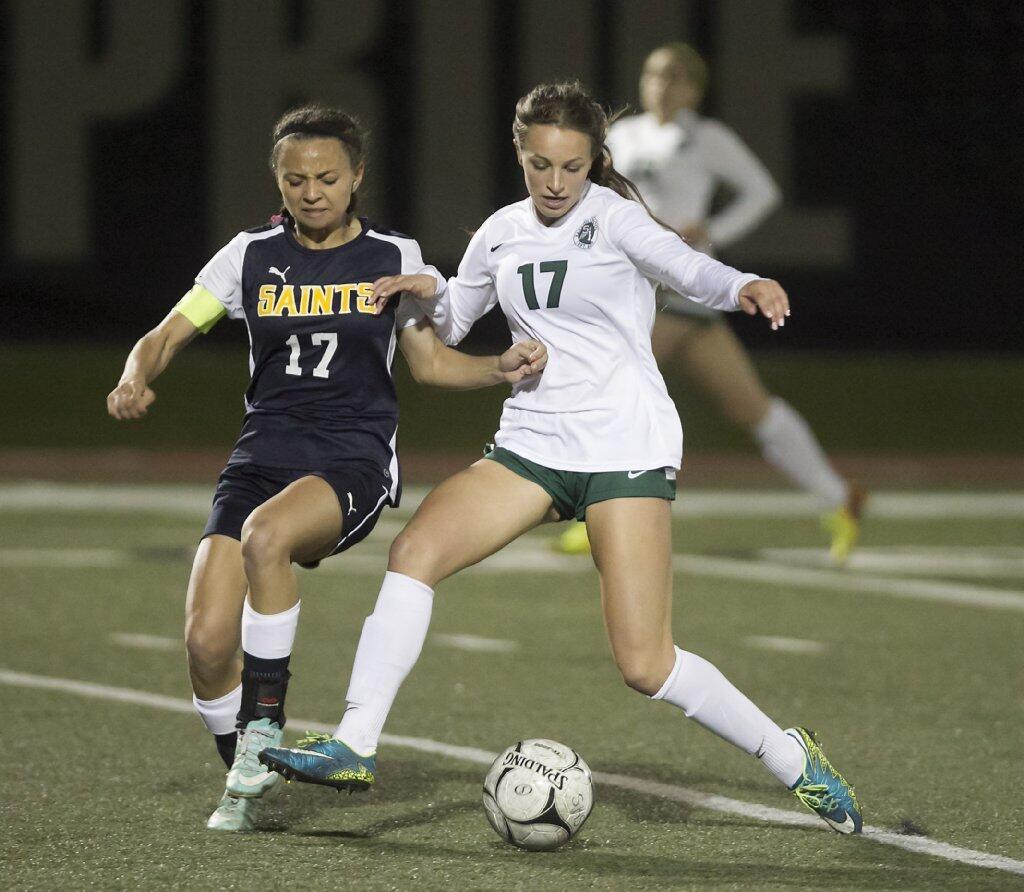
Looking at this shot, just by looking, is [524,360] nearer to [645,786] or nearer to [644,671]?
[644,671]

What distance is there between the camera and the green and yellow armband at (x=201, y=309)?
5.14 metres

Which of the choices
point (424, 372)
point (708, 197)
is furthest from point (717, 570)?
point (424, 372)

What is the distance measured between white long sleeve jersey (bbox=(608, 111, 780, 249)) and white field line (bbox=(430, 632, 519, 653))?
2.68m

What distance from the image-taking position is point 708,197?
10.1 metres

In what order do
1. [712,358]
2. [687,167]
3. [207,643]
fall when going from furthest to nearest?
[687,167] → [712,358] → [207,643]

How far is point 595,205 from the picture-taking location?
16.1ft

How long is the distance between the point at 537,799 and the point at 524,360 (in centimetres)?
113

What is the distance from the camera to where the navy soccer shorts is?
500cm

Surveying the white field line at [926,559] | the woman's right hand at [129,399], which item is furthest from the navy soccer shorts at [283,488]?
the white field line at [926,559]

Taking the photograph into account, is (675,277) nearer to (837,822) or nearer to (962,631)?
(837,822)

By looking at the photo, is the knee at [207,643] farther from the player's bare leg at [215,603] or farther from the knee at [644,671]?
the knee at [644,671]

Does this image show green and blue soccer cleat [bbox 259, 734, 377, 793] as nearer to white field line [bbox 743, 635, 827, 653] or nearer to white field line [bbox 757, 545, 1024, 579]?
white field line [bbox 743, 635, 827, 653]

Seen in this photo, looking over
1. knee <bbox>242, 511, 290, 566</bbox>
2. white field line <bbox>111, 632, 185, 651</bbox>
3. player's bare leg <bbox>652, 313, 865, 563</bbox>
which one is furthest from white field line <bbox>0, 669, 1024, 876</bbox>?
player's bare leg <bbox>652, 313, 865, 563</bbox>

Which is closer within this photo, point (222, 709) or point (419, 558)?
point (419, 558)
